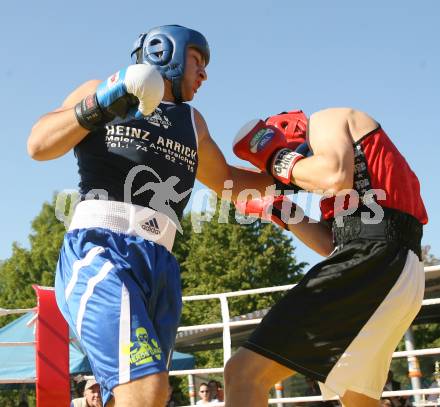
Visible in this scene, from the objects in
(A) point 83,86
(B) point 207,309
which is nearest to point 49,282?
(B) point 207,309

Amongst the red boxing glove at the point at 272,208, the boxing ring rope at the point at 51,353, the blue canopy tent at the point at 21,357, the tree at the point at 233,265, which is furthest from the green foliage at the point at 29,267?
the red boxing glove at the point at 272,208

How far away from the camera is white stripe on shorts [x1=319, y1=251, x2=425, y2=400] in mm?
2988

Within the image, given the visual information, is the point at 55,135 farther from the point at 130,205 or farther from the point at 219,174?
the point at 219,174

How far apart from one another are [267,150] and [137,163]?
0.69 meters

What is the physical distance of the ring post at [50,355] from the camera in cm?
528

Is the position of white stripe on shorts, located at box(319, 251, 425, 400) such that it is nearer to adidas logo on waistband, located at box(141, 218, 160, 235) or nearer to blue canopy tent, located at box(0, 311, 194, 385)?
adidas logo on waistband, located at box(141, 218, 160, 235)

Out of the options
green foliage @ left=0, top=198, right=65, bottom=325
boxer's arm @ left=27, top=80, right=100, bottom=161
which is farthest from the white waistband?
green foliage @ left=0, top=198, right=65, bottom=325

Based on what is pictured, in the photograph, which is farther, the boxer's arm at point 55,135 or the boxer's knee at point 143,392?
the boxer's arm at point 55,135

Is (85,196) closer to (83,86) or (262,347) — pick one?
(83,86)

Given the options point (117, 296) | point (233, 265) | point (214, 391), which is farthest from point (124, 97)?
point (233, 265)

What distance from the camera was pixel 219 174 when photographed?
3621mm

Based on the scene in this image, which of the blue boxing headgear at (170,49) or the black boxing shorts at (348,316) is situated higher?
the blue boxing headgear at (170,49)

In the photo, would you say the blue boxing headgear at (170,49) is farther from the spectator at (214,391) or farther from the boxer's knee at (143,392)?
the spectator at (214,391)

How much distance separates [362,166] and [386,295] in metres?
0.56
